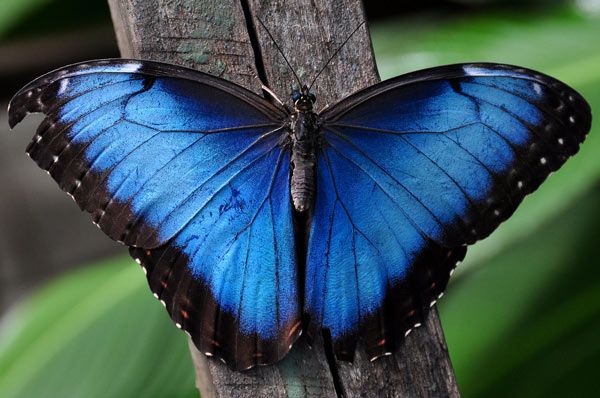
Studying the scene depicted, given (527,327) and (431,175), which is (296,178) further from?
(527,327)

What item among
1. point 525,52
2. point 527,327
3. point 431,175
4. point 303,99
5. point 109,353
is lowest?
point 527,327

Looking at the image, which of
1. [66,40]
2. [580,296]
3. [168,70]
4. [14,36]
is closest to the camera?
[168,70]

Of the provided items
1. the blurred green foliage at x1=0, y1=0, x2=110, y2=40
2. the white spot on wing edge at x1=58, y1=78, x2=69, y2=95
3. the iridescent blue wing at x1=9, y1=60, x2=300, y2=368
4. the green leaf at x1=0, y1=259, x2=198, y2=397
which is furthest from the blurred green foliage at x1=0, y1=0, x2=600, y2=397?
the white spot on wing edge at x1=58, y1=78, x2=69, y2=95

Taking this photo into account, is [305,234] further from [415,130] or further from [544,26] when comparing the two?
[544,26]

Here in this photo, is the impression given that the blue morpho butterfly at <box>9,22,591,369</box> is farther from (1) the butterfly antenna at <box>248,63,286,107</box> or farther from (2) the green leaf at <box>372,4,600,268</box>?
(2) the green leaf at <box>372,4,600,268</box>

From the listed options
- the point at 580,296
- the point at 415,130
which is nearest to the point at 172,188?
the point at 415,130

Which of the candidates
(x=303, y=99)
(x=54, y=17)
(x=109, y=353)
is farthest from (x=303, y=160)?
(x=54, y=17)
